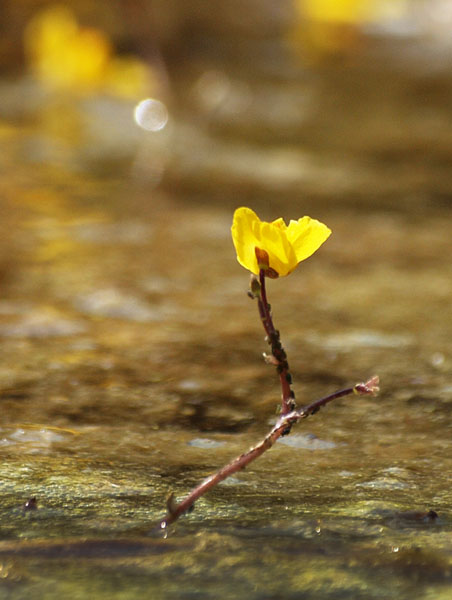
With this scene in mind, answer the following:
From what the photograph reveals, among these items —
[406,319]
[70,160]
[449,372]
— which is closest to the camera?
[449,372]

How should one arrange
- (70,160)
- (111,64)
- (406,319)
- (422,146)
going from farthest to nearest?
(111,64)
(422,146)
(70,160)
(406,319)

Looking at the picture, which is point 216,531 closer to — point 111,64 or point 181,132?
point 181,132

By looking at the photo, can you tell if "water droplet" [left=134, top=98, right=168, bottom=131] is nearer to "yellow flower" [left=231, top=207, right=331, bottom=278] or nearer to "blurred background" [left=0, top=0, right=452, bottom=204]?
"blurred background" [left=0, top=0, right=452, bottom=204]

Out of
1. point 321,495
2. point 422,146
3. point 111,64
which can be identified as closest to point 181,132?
point 111,64

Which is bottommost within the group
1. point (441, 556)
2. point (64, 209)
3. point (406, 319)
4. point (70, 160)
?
point (441, 556)

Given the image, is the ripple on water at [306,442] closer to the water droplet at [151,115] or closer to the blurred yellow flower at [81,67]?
the water droplet at [151,115]

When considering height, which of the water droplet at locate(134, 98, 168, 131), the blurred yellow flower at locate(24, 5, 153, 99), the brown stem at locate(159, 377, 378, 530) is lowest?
the brown stem at locate(159, 377, 378, 530)

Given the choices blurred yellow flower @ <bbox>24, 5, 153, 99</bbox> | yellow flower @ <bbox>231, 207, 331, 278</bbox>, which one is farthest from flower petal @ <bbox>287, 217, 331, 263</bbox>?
blurred yellow flower @ <bbox>24, 5, 153, 99</bbox>

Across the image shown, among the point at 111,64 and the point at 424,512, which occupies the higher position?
the point at 111,64
